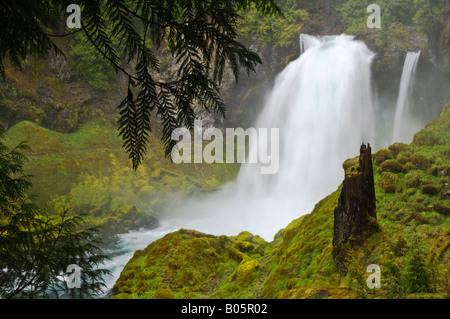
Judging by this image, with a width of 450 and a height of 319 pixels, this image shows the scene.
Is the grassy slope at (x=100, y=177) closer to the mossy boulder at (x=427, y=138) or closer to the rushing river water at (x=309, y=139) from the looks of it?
the rushing river water at (x=309, y=139)

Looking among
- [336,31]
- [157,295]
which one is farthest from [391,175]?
[336,31]

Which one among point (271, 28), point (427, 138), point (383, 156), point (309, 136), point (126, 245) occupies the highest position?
point (271, 28)

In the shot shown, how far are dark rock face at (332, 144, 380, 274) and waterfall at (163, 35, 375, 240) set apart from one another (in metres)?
12.7

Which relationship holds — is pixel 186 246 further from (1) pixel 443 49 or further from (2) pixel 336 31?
(2) pixel 336 31

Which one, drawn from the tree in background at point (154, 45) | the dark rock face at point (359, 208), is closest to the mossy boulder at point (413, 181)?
the dark rock face at point (359, 208)

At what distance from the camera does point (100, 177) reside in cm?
1823

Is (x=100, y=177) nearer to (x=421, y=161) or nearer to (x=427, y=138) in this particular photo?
(x=421, y=161)

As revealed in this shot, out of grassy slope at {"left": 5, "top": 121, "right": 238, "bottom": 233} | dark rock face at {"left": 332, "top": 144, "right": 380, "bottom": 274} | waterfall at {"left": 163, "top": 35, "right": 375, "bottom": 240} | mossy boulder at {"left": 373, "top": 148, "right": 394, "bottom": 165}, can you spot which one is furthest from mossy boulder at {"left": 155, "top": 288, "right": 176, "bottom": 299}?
waterfall at {"left": 163, "top": 35, "right": 375, "bottom": 240}

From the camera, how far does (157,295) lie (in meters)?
6.64

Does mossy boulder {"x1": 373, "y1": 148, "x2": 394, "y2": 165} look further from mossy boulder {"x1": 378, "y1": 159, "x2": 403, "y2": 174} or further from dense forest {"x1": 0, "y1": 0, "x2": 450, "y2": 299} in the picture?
mossy boulder {"x1": 378, "y1": 159, "x2": 403, "y2": 174}

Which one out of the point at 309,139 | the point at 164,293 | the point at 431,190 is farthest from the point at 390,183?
the point at 309,139

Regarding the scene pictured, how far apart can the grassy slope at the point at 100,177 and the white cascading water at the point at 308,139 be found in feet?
4.85

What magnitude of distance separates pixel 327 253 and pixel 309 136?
1592cm

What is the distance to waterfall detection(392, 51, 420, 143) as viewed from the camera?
57.8ft
